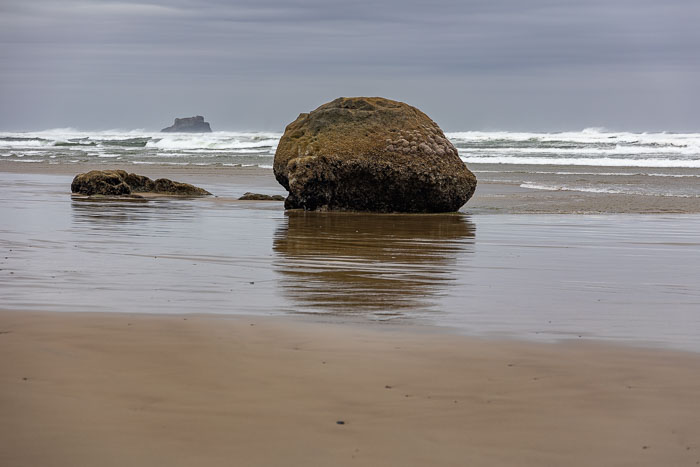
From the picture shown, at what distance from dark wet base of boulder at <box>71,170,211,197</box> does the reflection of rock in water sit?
16.7 feet

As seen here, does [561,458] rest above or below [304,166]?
below

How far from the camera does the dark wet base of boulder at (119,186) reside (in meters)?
16.4

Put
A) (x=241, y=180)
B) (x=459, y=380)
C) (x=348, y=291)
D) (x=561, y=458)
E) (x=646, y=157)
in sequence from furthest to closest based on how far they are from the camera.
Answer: (x=646, y=157) → (x=241, y=180) → (x=348, y=291) → (x=459, y=380) → (x=561, y=458)

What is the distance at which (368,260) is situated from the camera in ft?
Answer: 26.5

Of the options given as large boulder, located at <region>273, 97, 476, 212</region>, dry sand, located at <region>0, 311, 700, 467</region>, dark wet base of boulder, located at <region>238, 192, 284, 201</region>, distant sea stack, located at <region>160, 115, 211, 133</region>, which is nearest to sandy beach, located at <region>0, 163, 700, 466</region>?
dry sand, located at <region>0, 311, 700, 467</region>

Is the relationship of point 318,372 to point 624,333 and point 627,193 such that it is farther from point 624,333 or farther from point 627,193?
point 627,193

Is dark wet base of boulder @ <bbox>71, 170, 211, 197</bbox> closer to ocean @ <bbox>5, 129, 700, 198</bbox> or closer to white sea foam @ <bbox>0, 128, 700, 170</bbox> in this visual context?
ocean @ <bbox>5, 129, 700, 198</bbox>

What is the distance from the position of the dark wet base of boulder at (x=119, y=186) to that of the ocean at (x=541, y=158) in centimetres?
923

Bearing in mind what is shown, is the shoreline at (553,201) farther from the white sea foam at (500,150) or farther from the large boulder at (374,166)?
the white sea foam at (500,150)

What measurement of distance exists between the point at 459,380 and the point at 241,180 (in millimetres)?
20326

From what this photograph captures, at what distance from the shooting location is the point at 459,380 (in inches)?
163

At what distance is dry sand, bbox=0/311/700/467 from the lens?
128 inches

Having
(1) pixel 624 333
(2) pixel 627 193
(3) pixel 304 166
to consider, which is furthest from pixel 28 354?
(2) pixel 627 193

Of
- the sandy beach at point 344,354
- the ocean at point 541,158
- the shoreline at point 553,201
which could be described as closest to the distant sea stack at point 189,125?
the ocean at point 541,158
